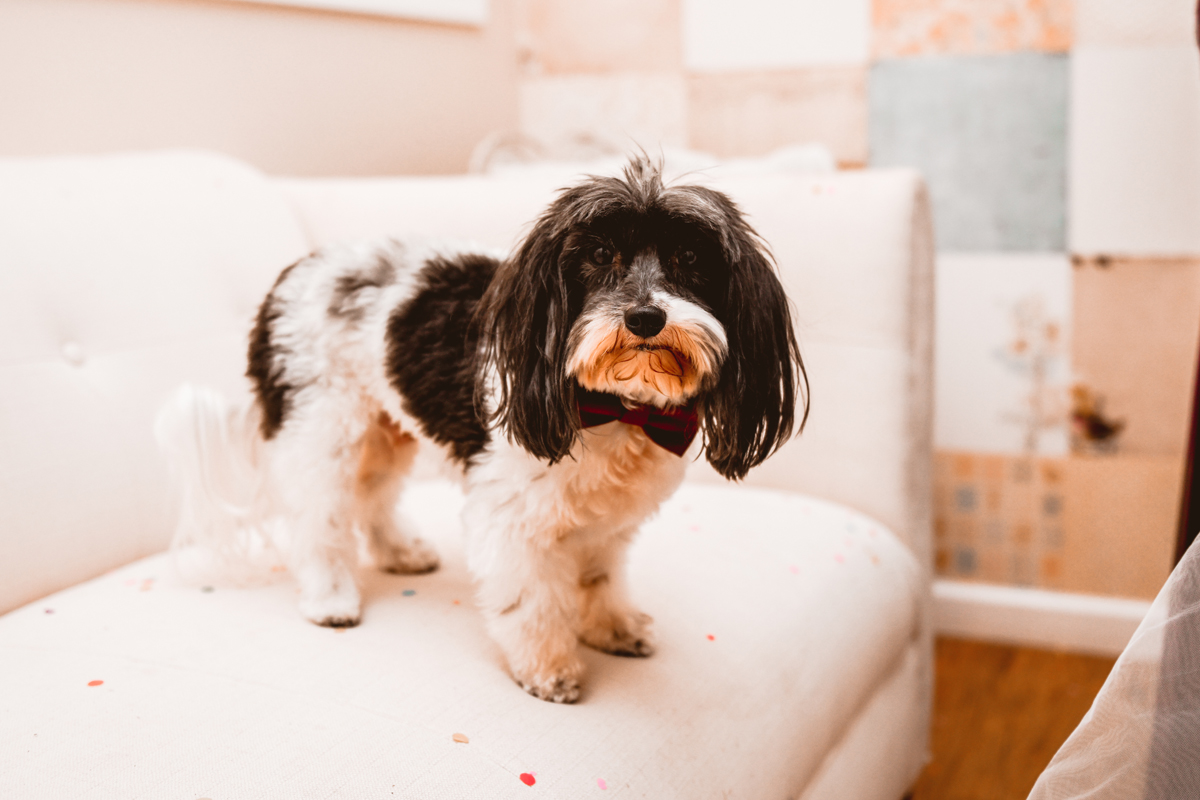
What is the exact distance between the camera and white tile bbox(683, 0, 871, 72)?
226cm

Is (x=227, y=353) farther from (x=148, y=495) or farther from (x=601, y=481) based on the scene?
(x=601, y=481)

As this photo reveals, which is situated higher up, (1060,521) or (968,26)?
(968,26)

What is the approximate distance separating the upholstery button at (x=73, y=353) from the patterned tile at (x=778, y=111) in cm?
165

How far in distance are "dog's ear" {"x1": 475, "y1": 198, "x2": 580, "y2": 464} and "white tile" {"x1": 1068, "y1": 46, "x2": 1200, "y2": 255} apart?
64.8 inches

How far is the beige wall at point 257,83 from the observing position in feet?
5.18

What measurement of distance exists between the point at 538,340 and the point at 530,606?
32cm

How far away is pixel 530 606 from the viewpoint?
1.03 m

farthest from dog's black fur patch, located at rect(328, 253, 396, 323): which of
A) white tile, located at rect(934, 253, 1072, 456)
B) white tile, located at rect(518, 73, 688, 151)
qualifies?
white tile, located at rect(934, 253, 1072, 456)

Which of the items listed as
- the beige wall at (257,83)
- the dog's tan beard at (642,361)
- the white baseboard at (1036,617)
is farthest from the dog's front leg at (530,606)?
the white baseboard at (1036,617)

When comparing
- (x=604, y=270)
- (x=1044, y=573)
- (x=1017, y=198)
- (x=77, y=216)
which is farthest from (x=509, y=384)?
(x=1044, y=573)

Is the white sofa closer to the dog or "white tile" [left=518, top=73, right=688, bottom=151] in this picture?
the dog

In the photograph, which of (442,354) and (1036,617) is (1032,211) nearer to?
(1036,617)

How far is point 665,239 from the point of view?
0.89 metres

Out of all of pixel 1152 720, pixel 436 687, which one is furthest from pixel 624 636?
pixel 1152 720
